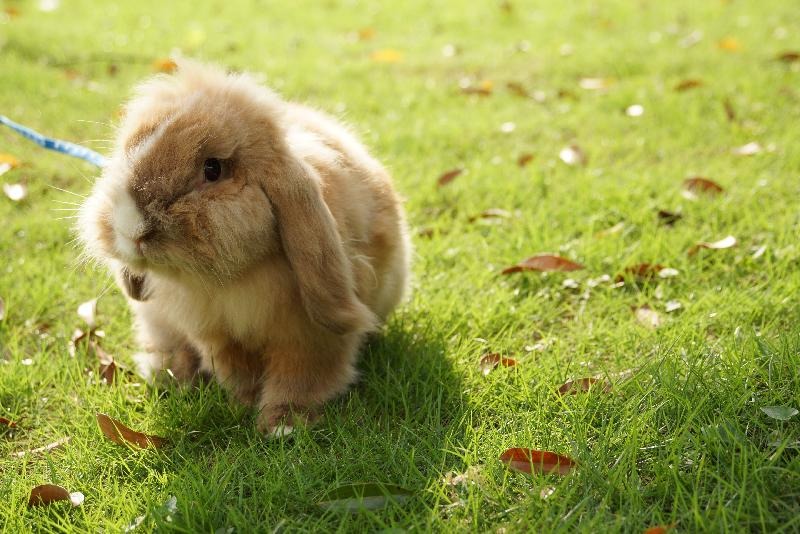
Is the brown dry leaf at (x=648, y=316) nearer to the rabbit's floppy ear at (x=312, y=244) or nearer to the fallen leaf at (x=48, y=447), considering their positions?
the rabbit's floppy ear at (x=312, y=244)

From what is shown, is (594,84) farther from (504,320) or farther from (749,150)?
(504,320)

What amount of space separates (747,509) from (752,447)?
0.61ft

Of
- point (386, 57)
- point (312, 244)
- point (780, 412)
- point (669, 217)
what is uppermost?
point (312, 244)

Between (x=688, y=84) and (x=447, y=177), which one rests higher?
(x=688, y=84)

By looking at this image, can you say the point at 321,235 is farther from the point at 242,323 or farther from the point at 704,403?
the point at 704,403

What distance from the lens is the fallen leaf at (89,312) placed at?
297cm

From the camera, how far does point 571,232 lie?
3.53m

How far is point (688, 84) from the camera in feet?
16.4

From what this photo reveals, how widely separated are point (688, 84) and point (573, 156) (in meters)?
1.29

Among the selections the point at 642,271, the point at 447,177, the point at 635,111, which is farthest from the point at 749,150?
the point at 447,177

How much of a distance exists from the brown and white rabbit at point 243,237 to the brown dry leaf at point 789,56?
3.85 m

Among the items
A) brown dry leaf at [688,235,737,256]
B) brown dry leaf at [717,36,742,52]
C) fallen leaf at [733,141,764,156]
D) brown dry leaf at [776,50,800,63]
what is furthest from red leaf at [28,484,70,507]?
brown dry leaf at [717,36,742,52]

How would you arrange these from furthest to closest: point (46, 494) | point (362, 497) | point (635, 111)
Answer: point (635, 111)
point (46, 494)
point (362, 497)

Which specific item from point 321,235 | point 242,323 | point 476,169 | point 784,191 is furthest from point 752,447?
point 476,169
